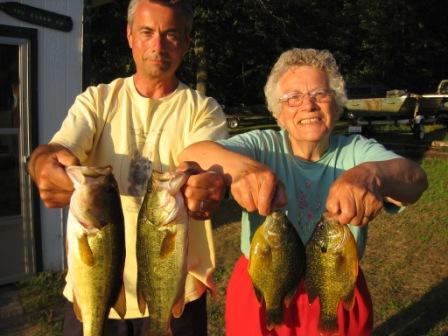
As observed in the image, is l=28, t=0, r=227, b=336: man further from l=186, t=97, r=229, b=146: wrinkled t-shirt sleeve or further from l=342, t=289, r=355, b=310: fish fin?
l=342, t=289, r=355, b=310: fish fin

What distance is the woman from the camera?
2.67 meters

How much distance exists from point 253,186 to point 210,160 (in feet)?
1.29

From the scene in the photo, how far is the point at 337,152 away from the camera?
295 cm

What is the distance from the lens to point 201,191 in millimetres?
2184

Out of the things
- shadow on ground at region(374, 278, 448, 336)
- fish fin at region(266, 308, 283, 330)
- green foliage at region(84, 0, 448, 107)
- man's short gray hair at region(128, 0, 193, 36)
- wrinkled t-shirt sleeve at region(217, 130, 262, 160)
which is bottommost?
shadow on ground at region(374, 278, 448, 336)

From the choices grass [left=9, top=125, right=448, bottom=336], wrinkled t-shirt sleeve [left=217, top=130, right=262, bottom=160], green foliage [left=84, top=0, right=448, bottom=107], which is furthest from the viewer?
green foliage [left=84, top=0, right=448, bottom=107]

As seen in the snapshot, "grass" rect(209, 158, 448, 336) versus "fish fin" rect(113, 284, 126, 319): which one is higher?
"fish fin" rect(113, 284, 126, 319)

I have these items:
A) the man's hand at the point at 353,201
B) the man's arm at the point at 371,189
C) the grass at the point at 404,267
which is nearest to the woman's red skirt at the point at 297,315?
the man's arm at the point at 371,189

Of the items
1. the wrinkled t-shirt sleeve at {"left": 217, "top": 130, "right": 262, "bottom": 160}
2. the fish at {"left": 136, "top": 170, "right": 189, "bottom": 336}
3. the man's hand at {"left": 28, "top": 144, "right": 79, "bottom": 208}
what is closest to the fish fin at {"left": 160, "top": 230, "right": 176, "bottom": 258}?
the fish at {"left": 136, "top": 170, "right": 189, "bottom": 336}

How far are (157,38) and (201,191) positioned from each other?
1.09 meters

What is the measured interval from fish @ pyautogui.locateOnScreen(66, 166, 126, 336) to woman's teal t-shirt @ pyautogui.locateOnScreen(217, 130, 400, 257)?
2.68ft

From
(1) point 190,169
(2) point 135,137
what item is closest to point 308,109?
(1) point 190,169

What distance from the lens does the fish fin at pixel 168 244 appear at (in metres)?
2.17

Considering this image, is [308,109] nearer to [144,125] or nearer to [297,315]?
[144,125]
